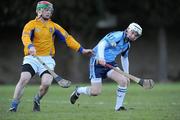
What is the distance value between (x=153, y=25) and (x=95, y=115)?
25829mm

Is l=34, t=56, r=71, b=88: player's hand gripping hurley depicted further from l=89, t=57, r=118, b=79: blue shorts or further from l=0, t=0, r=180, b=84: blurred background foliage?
l=0, t=0, r=180, b=84: blurred background foliage

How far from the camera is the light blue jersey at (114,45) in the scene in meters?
15.2

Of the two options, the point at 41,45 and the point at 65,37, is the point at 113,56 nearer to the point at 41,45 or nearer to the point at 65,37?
the point at 65,37

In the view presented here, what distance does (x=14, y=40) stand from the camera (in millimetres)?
41500

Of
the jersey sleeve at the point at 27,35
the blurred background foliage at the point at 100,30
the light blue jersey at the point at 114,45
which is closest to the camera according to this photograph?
the jersey sleeve at the point at 27,35

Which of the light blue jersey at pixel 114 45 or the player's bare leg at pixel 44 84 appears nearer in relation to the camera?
the player's bare leg at pixel 44 84

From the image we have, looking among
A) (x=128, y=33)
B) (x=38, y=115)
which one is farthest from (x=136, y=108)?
(x=38, y=115)

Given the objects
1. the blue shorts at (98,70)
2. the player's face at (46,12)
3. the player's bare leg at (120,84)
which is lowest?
the player's bare leg at (120,84)

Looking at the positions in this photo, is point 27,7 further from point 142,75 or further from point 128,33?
point 128,33

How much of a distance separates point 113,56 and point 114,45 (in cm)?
29

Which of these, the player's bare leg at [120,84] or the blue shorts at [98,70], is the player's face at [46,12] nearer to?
the blue shorts at [98,70]

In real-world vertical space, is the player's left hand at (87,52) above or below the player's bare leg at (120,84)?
above

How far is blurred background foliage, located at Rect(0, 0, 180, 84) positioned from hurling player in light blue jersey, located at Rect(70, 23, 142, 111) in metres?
20.6

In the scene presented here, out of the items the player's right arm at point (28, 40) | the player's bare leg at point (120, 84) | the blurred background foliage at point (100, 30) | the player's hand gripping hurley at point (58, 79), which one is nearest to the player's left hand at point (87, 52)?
the player's bare leg at point (120, 84)
